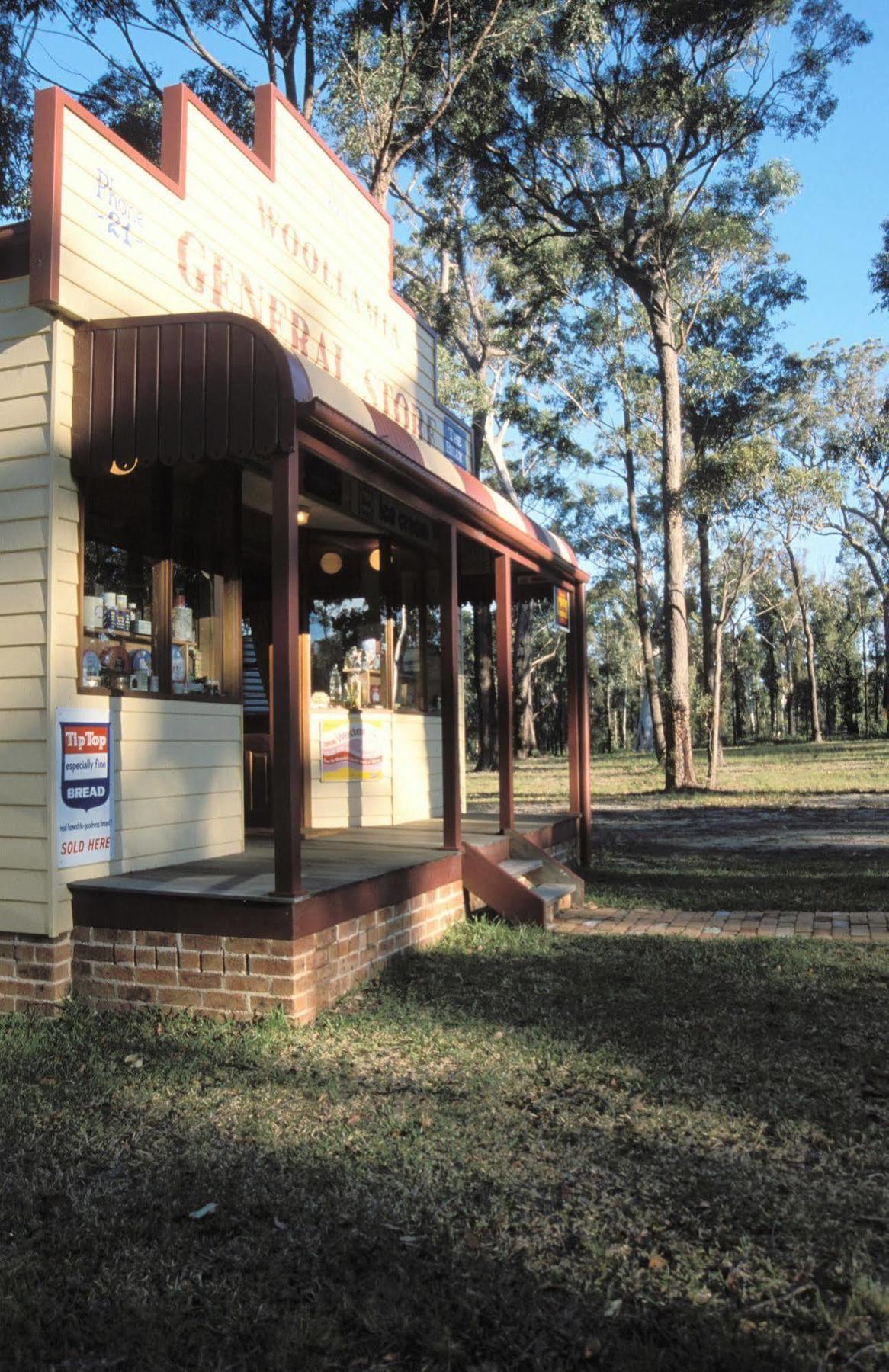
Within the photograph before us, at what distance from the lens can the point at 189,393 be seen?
4.70 m

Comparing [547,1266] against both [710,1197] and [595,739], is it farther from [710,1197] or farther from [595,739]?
[595,739]

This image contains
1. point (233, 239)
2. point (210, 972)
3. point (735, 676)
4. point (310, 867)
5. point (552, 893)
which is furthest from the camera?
point (735, 676)

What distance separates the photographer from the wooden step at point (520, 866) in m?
7.27

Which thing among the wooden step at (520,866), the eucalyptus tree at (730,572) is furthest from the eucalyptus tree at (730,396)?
the wooden step at (520,866)

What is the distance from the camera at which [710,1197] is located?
297cm

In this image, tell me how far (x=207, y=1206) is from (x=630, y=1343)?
125 cm

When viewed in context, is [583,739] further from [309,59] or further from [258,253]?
[309,59]

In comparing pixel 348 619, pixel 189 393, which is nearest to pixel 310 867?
pixel 189 393

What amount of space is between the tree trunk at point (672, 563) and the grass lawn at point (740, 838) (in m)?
0.71

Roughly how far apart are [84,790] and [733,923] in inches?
164

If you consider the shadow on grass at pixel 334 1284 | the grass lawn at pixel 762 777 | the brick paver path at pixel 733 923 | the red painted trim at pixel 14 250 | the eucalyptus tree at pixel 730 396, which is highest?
the eucalyptus tree at pixel 730 396

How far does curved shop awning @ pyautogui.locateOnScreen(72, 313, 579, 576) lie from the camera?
15.0 ft

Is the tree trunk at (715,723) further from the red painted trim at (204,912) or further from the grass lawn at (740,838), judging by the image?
the red painted trim at (204,912)

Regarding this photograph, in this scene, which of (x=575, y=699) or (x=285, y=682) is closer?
(x=285, y=682)
